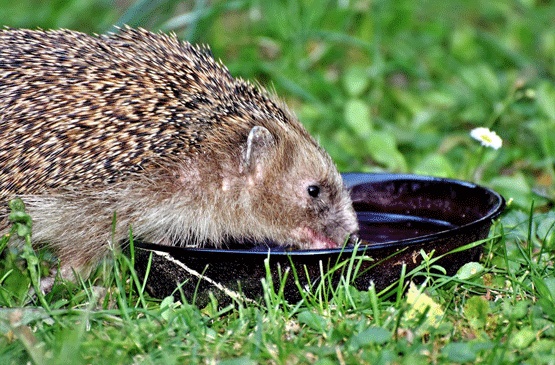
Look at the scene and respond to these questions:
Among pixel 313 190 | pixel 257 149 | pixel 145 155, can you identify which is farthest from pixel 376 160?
pixel 145 155

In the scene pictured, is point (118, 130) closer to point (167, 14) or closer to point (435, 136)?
point (167, 14)

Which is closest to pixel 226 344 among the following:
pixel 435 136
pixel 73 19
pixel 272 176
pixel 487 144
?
pixel 272 176

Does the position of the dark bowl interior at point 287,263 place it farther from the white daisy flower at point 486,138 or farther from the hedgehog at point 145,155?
the white daisy flower at point 486,138

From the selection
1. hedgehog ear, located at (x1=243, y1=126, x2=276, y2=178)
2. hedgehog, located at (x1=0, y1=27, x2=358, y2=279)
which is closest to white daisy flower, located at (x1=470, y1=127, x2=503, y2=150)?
hedgehog, located at (x1=0, y1=27, x2=358, y2=279)

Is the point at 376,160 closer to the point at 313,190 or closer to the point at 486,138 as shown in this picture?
the point at 486,138

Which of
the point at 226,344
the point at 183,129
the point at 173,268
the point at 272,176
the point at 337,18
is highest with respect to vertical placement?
the point at 337,18

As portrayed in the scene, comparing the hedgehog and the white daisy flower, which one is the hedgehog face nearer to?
the hedgehog
